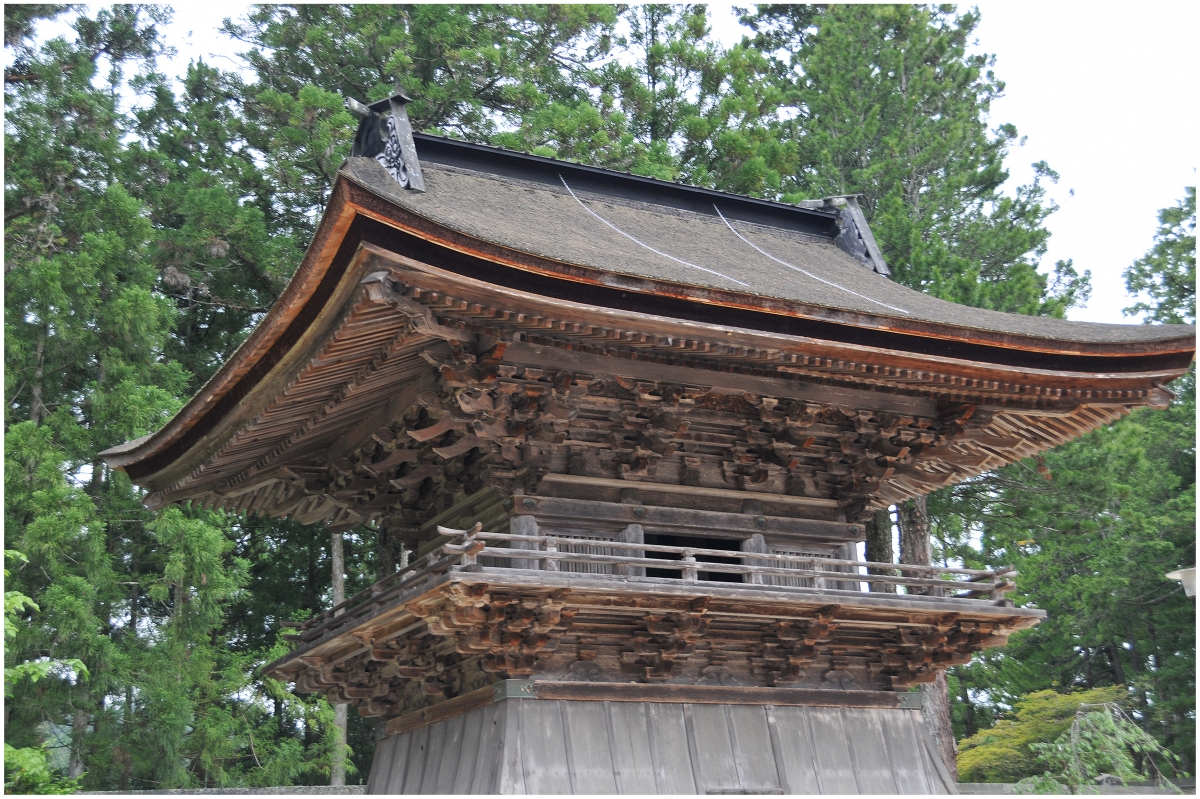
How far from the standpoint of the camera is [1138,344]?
10.3 meters

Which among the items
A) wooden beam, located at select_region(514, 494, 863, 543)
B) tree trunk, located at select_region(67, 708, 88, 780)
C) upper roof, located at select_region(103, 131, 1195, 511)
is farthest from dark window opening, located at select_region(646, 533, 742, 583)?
tree trunk, located at select_region(67, 708, 88, 780)

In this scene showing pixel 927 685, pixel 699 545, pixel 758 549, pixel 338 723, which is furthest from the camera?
pixel 338 723

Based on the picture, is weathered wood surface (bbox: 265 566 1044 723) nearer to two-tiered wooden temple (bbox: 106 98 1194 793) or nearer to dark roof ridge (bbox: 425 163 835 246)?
two-tiered wooden temple (bbox: 106 98 1194 793)

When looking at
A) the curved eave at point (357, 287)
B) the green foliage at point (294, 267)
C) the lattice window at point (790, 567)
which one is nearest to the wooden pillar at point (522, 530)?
the curved eave at point (357, 287)

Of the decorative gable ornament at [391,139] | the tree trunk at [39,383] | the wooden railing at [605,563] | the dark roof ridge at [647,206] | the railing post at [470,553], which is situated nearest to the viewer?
the railing post at [470,553]

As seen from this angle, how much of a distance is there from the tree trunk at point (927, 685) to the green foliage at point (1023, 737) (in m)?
Result: 2.85

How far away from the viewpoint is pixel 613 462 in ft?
33.0

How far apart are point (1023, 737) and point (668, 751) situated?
13.7 m

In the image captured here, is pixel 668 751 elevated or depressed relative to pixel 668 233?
depressed

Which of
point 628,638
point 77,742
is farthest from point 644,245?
point 77,742

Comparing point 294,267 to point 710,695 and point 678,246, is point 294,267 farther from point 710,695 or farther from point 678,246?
point 710,695

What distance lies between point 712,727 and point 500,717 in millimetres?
1914

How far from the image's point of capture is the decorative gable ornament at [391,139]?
A: 11137 millimetres

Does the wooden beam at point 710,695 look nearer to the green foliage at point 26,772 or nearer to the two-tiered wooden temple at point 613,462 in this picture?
the two-tiered wooden temple at point 613,462
